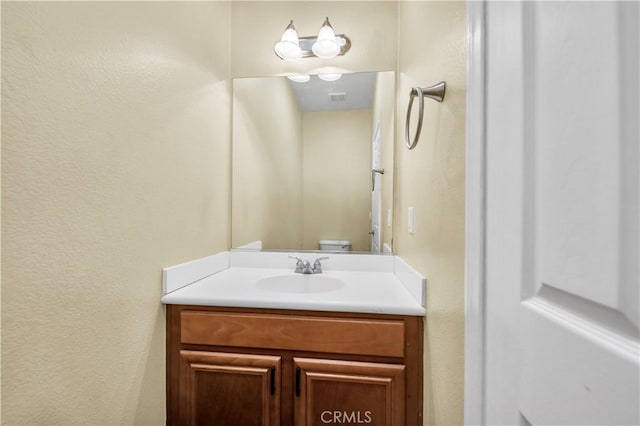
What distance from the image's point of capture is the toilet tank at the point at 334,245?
1681mm

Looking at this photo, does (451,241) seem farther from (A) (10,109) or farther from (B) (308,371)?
(A) (10,109)

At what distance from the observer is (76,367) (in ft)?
2.46

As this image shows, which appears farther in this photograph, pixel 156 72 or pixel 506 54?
pixel 156 72

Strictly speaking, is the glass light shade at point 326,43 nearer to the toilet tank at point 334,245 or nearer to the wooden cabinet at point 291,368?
the toilet tank at point 334,245

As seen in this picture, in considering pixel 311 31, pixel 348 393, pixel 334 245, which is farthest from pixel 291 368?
pixel 311 31

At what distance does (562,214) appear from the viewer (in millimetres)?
377

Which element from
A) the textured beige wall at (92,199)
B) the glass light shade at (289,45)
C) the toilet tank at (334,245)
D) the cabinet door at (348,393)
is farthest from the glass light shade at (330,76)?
the cabinet door at (348,393)

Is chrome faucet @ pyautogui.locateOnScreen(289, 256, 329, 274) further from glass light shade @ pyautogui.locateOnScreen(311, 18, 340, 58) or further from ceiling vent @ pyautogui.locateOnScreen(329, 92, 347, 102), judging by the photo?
glass light shade @ pyautogui.locateOnScreen(311, 18, 340, 58)

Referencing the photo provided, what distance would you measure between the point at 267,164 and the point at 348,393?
129 centimetres

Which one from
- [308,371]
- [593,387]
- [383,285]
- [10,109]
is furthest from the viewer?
[383,285]

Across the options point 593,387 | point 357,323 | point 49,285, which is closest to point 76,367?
point 49,285

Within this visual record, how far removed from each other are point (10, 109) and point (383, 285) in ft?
4.35

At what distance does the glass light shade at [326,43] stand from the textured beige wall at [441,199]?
1.60ft

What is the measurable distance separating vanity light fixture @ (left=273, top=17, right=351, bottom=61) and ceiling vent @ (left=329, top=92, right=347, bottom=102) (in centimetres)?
21
